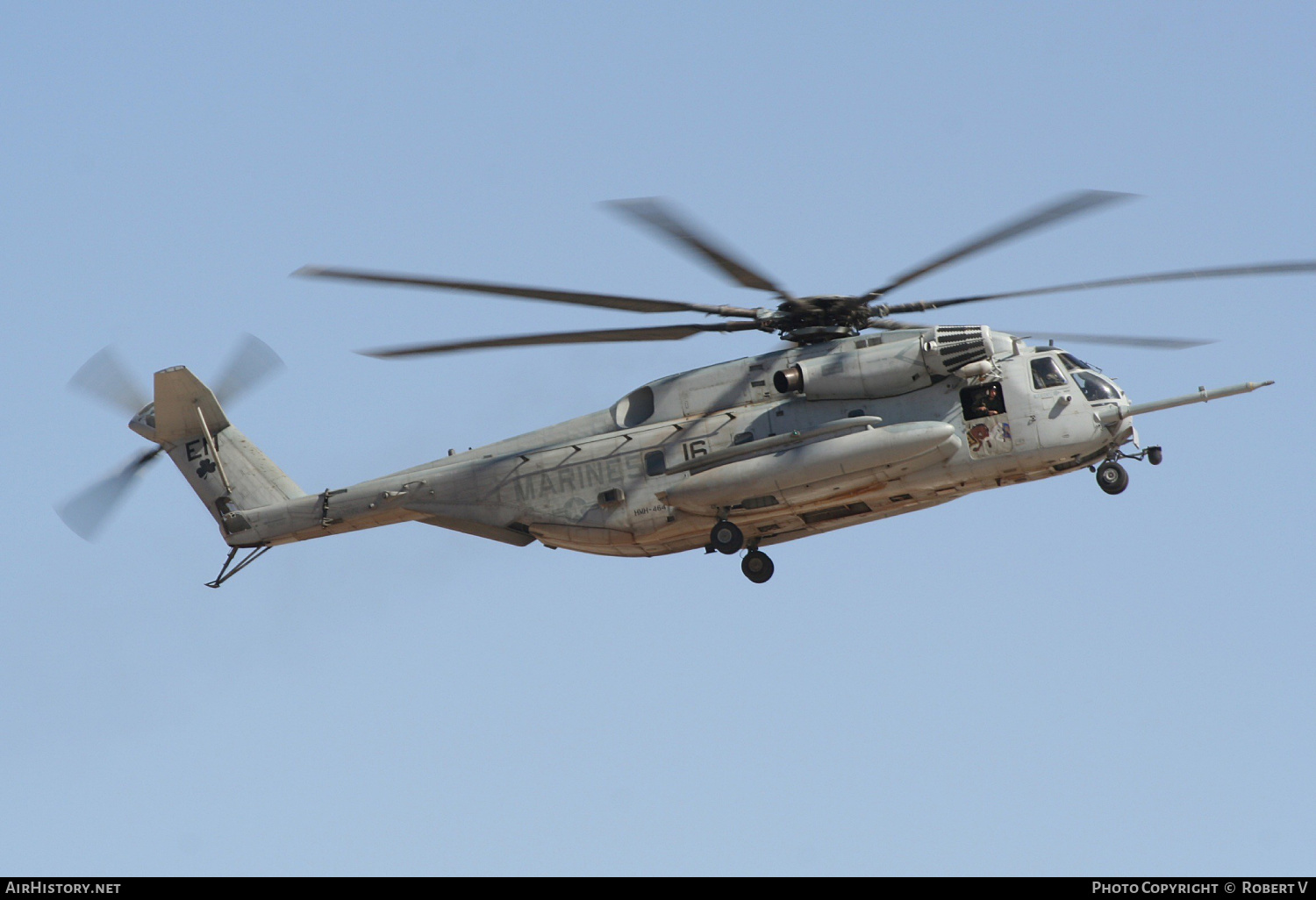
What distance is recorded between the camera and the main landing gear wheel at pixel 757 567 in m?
22.9

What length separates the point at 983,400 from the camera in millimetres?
21750

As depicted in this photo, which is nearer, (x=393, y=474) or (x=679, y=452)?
(x=679, y=452)

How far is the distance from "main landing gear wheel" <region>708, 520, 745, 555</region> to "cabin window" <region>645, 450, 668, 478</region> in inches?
47.5

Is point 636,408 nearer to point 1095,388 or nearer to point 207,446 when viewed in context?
point 1095,388

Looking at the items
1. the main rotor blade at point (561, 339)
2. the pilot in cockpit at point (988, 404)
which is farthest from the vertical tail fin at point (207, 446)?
the pilot in cockpit at point (988, 404)

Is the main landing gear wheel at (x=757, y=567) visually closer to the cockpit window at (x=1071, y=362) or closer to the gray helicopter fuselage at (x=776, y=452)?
the gray helicopter fuselage at (x=776, y=452)

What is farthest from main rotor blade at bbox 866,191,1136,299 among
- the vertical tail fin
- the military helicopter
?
the vertical tail fin

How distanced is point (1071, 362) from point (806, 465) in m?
4.05

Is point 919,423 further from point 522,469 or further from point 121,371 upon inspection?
point 121,371

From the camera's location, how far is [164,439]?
26.1 metres

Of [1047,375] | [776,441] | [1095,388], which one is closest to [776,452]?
[776,441]
